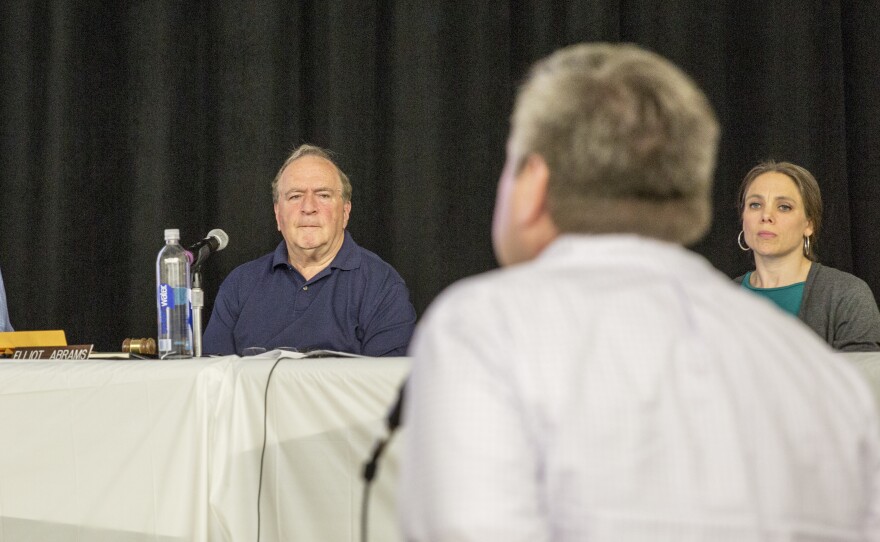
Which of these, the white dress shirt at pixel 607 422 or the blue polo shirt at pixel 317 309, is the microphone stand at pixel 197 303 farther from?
the white dress shirt at pixel 607 422

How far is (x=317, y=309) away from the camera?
2592 millimetres

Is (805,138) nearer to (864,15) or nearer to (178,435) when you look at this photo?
(864,15)

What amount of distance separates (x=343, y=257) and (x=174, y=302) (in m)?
0.70

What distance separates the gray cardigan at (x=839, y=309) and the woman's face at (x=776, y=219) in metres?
0.15

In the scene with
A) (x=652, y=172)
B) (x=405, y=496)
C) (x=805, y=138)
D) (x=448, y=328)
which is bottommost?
(x=405, y=496)

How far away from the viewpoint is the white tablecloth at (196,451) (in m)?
1.60

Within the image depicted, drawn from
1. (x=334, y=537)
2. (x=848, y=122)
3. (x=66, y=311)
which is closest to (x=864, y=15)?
(x=848, y=122)

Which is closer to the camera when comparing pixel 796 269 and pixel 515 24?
pixel 796 269

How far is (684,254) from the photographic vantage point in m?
0.75

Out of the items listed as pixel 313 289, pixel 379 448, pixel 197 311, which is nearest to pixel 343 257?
pixel 313 289

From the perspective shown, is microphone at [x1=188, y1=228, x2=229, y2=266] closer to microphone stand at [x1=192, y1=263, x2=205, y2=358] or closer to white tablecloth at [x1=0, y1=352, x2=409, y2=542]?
microphone stand at [x1=192, y1=263, x2=205, y2=358]

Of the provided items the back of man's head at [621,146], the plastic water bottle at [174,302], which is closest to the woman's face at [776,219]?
the plastic water bottle at [174,302]

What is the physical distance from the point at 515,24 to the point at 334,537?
2.27 metres

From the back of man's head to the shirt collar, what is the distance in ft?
6.37
